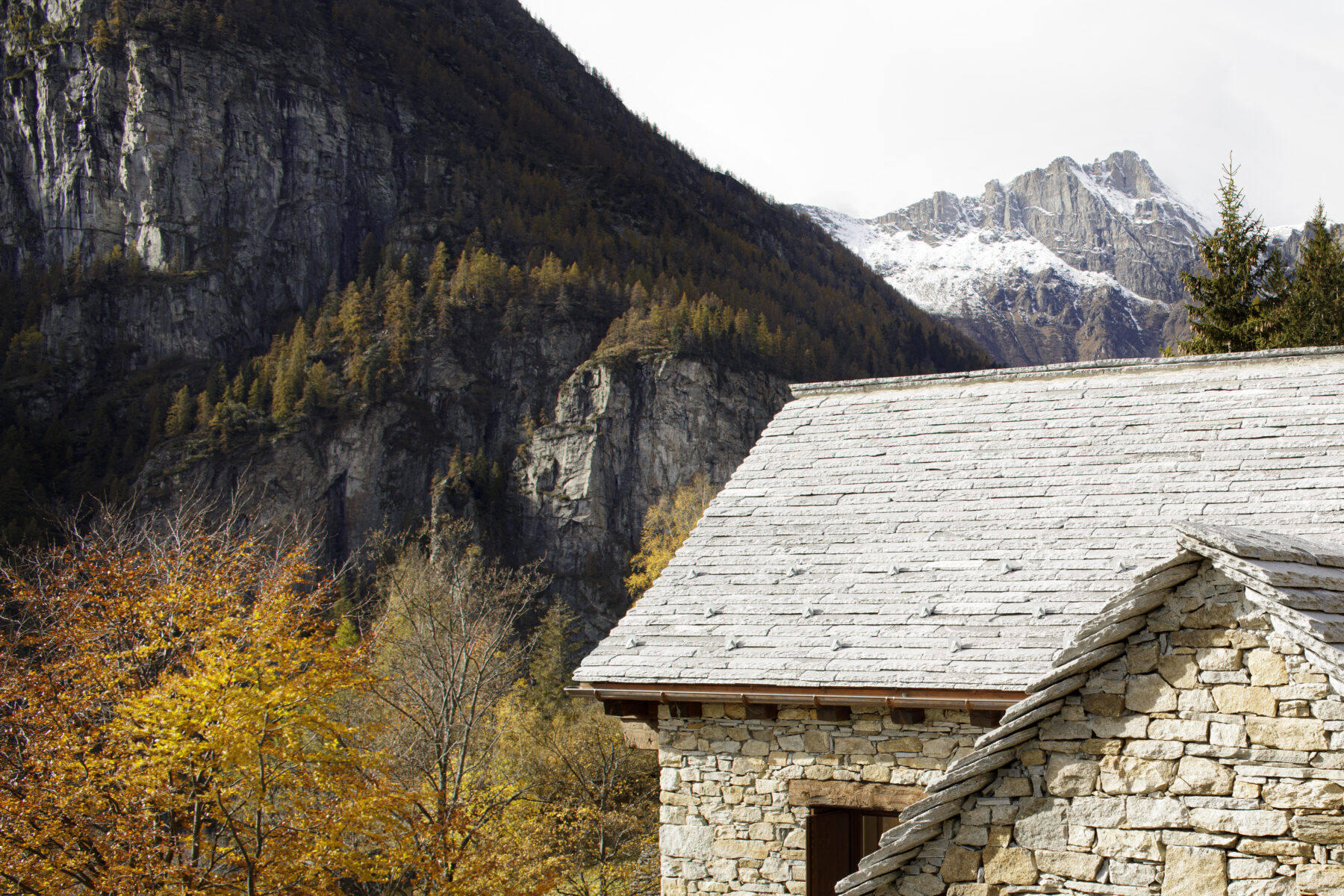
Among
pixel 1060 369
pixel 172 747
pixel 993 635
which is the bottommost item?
pixel 172 747

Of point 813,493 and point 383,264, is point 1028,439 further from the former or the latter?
point 383,264

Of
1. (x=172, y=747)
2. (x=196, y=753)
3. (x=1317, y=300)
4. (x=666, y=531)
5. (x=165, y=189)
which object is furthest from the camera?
(x=165, y=189)

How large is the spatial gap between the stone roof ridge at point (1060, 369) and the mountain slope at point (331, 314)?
57605 mm

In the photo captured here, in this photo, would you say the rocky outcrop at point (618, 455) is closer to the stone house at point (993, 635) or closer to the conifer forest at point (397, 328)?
the conifer forest at point (397, 328)

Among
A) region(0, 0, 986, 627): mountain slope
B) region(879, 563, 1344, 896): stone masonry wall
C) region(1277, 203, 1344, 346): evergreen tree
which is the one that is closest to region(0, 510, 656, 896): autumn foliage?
region(879, 563, 1344, 896): stone masonry wall

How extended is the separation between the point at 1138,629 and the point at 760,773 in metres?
4.41

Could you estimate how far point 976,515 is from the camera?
848 centimetres

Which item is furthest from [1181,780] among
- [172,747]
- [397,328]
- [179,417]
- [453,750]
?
[397,328]

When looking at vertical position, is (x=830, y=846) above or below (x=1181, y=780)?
below

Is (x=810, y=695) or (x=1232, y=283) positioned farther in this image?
(x=1232, y=283)

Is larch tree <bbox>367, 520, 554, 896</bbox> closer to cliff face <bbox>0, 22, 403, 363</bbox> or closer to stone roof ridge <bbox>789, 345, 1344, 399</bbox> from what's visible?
stone roof ridge <bbox>789, 345, 1344, 399</bbox>

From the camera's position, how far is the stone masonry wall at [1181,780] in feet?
11.5

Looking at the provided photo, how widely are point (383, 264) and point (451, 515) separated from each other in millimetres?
29046

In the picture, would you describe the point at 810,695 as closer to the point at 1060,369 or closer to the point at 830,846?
the point at 830,846
